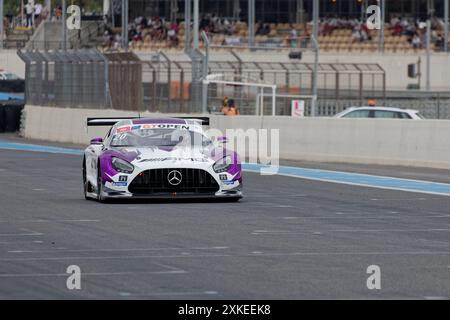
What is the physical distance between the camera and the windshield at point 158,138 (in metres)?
19.5

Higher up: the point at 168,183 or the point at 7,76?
the point at 7,76

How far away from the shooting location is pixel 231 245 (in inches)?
545

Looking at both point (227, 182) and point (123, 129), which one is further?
point (123, 129)

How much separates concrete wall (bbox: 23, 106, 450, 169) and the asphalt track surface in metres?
6.36

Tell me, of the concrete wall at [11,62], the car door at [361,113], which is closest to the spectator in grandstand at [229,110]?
the car door at [361,113]

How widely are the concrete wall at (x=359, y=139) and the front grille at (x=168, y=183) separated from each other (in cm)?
1020

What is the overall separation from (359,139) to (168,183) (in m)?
12.1

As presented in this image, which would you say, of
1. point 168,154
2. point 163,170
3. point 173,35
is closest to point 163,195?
point 163,170

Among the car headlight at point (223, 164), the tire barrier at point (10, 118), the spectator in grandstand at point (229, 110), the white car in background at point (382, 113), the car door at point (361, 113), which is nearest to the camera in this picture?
the car headlight at point (223, 164)

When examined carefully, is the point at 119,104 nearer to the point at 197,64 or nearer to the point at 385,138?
the point at 197,64

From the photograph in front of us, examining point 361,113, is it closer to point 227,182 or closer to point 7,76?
point 227,182

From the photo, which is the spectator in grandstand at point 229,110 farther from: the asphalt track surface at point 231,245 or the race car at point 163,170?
the race car at point 163,170

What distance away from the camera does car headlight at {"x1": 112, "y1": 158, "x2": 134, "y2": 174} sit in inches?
735

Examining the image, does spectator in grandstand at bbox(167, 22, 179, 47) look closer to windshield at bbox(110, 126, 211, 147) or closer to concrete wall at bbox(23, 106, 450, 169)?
concrete wall at bbox(23, 106, 450, 169)
